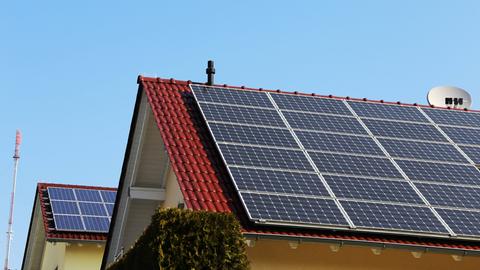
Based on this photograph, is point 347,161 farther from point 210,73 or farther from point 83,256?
point 83,256

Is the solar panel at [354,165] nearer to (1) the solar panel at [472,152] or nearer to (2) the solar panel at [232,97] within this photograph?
(1) the solar panel at [472,152]

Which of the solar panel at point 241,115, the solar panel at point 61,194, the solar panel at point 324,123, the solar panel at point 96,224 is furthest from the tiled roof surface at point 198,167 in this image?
the solar panel at point 61,194

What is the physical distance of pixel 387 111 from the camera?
2045cm

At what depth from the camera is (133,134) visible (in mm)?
20531

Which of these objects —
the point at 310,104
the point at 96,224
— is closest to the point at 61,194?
the point at 96,224

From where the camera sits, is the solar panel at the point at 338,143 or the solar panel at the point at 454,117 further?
the solar panel at the point at 454,117

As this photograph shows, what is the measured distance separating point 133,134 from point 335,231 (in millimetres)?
6880

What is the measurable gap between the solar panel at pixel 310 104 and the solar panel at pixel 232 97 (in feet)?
1.05

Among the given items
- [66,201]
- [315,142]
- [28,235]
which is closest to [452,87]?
[315,142]

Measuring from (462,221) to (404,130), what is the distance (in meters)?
3.82

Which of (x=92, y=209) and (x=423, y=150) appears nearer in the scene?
(x=423, y=150)

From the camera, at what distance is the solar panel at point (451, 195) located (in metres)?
16.3

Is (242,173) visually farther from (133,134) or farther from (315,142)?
(133,134)

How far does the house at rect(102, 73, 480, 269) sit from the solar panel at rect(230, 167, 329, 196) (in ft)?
0.11
